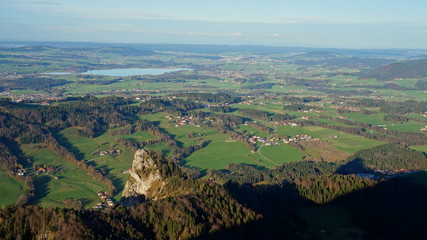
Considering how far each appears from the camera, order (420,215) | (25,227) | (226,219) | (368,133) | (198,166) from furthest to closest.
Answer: (368,133) → (198,166) → (420,215) → (226,219) → (25,227)

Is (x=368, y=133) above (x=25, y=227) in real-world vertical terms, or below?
below

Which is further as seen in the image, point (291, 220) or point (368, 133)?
point (368, 133)

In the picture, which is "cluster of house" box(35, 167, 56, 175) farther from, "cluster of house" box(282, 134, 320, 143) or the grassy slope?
"cluster of house" box(282, 134, 320, 143)

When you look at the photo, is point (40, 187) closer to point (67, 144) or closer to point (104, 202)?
point (104, 202)

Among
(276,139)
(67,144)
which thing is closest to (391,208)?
(276,139)

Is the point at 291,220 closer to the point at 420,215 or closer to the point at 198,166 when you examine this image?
the point at 420,215

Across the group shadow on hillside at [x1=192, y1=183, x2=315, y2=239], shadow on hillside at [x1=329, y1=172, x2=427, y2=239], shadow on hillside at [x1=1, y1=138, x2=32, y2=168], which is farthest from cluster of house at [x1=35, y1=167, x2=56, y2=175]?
shadow on hillside at [x1=329, y1=172, x2=427, y2=239]

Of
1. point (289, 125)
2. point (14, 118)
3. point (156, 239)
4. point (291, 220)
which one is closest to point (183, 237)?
point (156, 239)
